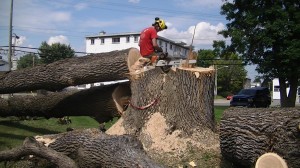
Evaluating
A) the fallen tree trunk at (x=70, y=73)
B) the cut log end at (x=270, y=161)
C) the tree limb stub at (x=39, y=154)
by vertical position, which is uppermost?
the fallen tree trunk at (x=70, y=73)

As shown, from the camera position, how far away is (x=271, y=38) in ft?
82.2

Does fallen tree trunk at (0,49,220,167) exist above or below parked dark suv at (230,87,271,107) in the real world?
above

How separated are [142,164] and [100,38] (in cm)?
7163

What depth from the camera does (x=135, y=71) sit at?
28.1 ft

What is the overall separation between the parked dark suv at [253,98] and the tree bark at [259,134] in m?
21.7

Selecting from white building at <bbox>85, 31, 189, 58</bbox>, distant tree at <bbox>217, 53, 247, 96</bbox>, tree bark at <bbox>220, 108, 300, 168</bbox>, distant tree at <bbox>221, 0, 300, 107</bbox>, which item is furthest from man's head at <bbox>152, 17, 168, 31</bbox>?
white building at <bbox>85, 31, 189, 58</bbox>

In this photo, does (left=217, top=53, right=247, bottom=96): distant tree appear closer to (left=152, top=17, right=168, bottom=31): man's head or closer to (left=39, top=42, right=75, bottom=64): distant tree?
(left=39, top=42, right=75, bottom=64): distant tree

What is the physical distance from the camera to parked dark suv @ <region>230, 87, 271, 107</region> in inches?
1081

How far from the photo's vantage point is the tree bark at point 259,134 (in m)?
5.38

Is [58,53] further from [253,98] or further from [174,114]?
[174,114]

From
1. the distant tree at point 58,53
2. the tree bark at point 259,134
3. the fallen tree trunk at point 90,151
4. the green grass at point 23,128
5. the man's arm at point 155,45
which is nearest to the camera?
the fallen tree trunk at point 90,151

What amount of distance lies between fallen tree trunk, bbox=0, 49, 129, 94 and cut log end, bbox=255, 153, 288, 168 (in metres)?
4.14

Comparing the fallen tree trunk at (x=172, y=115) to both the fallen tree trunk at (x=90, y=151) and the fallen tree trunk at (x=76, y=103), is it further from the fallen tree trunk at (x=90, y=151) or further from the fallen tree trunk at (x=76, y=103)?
the fallen tree trunk at (x=76, y=103)

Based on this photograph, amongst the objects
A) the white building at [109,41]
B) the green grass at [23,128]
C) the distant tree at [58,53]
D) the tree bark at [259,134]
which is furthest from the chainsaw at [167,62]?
the white building at [109,41]
